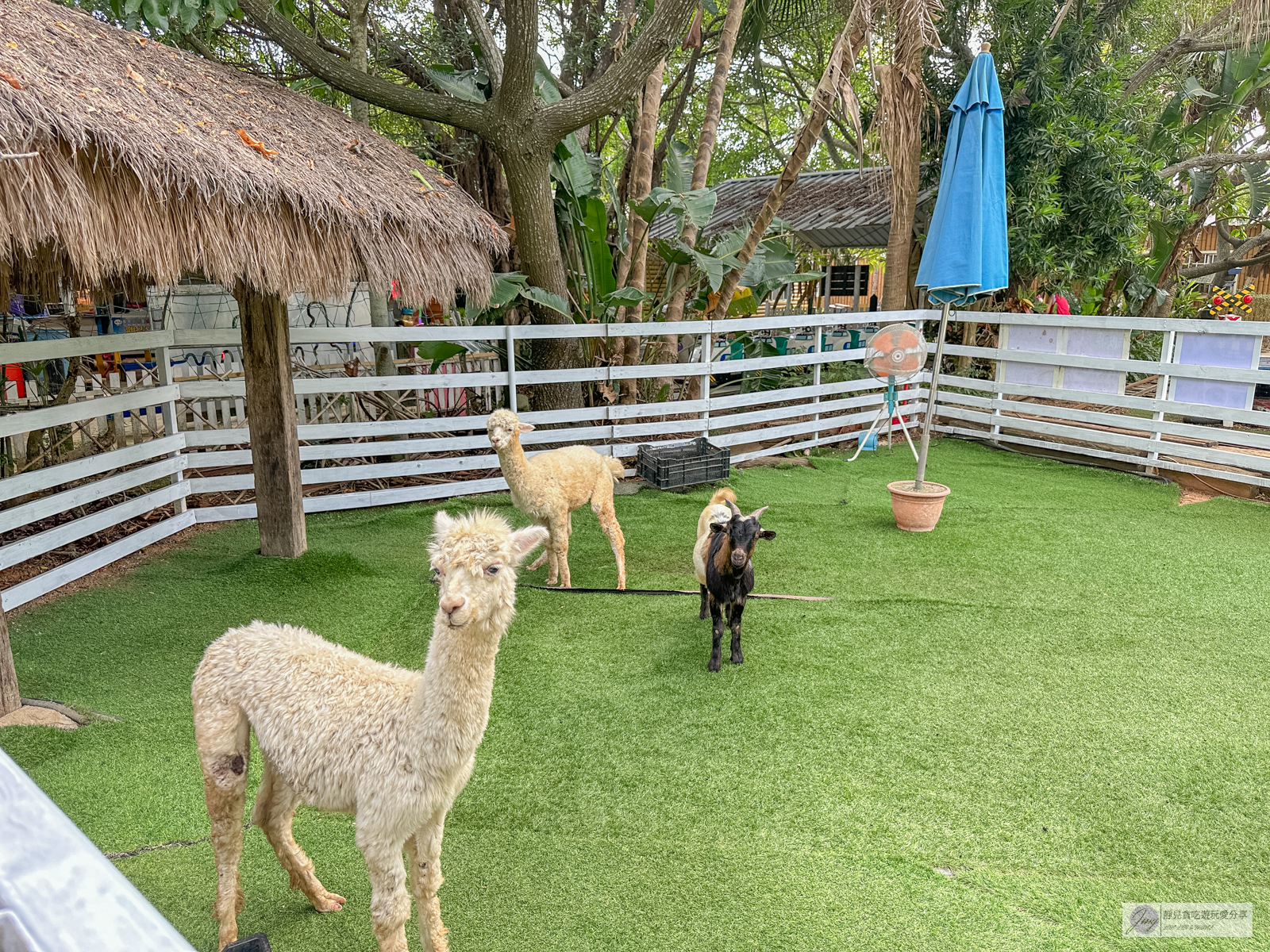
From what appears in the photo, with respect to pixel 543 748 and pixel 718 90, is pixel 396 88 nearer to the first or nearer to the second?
pixel 718 90

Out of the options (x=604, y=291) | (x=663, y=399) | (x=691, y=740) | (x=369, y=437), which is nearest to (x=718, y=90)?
(x=604, y=291)

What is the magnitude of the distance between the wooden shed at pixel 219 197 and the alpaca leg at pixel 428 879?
2.52 m

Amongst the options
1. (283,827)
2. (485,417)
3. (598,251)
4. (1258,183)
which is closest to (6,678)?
(283,827)

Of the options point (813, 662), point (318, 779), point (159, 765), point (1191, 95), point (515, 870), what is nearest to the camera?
point (318, 779)

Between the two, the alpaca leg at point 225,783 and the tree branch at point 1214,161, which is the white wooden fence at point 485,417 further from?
the tree branch at point 1214,161

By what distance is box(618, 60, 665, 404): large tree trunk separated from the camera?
9.34 meters

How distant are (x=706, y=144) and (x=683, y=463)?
4.23 meters

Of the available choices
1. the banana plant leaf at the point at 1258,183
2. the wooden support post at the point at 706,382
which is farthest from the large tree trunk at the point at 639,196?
the banana plant leaf at the point at 1258,183

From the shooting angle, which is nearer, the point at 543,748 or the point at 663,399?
the point at 543,748

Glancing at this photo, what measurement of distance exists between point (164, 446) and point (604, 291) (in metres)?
4.66

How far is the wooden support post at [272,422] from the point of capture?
5895 mm

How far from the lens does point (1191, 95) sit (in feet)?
39.8

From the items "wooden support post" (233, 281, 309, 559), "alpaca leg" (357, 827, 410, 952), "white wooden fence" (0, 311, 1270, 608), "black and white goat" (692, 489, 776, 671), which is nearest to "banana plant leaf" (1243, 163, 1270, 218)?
"white wooden fence" (0, 311, 1270, 608)

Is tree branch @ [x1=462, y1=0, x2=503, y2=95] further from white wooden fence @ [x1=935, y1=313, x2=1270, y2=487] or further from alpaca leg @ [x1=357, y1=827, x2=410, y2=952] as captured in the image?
alpaca leg @ [x1=357, y1=827, x2=410, y2=952]
